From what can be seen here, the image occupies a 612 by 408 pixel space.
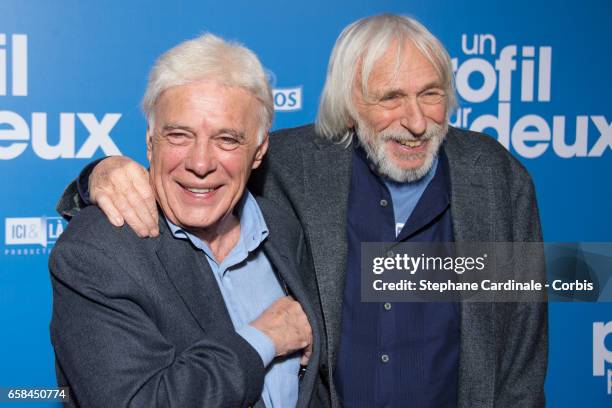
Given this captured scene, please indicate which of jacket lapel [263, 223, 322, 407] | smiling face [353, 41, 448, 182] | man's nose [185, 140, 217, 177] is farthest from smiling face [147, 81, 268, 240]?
smiling face [353, 41, 448, 182]

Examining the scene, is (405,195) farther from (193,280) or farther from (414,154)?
(193,280)

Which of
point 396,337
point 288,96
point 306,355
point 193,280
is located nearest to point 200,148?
point 193,280

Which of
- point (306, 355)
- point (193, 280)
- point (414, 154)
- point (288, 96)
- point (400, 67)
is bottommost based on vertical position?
point (306, 355)

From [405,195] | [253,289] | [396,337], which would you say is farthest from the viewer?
[405,195]

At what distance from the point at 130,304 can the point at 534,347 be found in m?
0.99

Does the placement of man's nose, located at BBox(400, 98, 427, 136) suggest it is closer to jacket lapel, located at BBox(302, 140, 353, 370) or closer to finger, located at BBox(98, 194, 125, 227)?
jacket lapel, located at BBox(302, 140, 353, 370)

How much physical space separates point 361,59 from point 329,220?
400 millimetres

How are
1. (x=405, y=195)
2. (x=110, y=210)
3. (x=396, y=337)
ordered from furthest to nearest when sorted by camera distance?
(x=405, y=195)
(x=396, y=337)
(x=110, y=210)

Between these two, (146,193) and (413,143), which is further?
(413,143)

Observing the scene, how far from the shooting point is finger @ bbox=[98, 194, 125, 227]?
128 cm

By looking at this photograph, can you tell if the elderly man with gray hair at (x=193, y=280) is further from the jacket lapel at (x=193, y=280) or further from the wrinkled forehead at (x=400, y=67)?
the wrinkled forehead at (x=400, y=67)

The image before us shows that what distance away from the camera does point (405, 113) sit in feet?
5.45

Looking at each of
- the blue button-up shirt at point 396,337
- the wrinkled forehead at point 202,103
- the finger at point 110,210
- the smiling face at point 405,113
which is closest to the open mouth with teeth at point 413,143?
the smiling face at point 405,113

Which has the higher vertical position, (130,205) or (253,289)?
(130,205)
